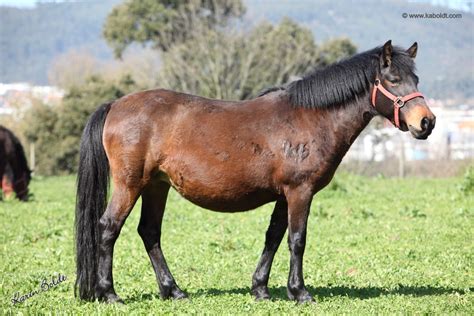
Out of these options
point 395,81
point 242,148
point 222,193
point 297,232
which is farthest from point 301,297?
point 395,81

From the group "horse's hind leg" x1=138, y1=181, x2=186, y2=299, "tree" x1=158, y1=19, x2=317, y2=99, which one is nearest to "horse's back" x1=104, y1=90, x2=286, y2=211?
"horse's hind leg" x1=138, y1=181, x2=186, y2=299

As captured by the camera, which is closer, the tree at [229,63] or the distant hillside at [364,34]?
the tree at [229,63]

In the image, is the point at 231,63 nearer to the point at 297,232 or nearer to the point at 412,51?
the point at 412,51

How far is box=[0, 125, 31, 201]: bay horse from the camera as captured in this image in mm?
17391

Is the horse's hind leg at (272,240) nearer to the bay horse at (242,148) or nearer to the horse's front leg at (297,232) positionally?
the bay horse at (242,148)

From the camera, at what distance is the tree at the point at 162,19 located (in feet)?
115

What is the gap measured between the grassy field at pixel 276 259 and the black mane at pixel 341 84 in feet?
6.17

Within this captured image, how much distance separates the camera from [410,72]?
6629mm

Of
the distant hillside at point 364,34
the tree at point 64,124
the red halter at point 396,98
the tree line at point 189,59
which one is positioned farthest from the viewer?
the distant hillside at point 364,34

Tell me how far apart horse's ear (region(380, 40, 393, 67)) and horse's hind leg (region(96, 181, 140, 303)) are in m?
2.62

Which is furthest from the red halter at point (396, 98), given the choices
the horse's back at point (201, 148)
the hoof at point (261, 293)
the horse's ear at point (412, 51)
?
the hoof at point (261, 293)

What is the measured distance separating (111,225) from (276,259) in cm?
296

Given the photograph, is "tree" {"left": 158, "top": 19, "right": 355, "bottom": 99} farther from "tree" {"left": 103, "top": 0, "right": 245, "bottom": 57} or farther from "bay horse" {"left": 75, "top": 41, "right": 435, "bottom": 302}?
"bay horse" {"left": 75, "top": 41, "right": 435, "bottom": 302}

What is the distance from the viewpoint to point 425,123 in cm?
640
